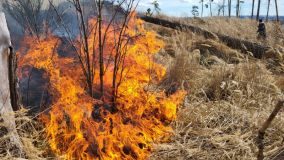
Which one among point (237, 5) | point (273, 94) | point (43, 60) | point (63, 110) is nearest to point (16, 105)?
point (63, 110)

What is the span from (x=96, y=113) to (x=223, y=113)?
4.82 feet

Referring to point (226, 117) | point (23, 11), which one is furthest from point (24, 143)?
point (23, 11)

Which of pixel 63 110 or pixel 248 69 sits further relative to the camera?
pixel 248 69

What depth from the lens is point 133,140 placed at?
12.2 feet

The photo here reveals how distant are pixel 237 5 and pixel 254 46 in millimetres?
31457

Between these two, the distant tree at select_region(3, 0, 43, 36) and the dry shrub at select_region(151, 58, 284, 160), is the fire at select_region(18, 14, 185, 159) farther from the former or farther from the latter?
the distant tree at select_region(3, 0, 43, 36)

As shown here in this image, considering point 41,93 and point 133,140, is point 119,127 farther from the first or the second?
point 41,93

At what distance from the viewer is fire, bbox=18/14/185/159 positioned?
3.55 meters

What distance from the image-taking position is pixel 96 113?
13.1 ft

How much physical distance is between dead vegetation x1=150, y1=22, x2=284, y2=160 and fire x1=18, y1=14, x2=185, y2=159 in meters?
0.21

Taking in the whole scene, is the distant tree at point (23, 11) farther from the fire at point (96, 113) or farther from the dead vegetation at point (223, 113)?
the dead vegetation at point (223, 113)

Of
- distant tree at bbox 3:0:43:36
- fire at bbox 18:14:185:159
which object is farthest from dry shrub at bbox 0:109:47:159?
distant tree at bbox 3:0:43:36

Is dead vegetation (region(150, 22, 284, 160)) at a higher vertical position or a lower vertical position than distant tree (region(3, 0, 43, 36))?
lower

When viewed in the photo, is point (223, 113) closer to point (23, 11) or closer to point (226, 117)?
point (226, 117)
